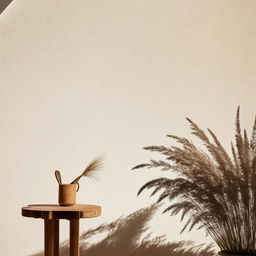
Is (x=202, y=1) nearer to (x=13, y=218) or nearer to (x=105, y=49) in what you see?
(x=105, y=49)

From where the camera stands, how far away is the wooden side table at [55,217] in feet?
4.95

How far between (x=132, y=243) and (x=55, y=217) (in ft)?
1.78

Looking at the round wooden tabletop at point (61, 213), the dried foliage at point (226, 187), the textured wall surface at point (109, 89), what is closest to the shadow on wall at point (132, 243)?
the textured wall surface at point (109, 89)

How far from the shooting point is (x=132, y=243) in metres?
1.94

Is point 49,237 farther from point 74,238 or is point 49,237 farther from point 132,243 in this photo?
point 132,243

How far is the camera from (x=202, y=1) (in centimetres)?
207

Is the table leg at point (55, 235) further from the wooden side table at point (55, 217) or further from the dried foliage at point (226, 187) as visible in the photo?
the dried foliage at point (226, 187)

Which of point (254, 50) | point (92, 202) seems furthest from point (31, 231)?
point (254, 50)

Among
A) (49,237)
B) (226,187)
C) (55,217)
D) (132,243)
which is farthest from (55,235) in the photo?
(226,187)

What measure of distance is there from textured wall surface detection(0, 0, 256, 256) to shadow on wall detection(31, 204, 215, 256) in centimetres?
4

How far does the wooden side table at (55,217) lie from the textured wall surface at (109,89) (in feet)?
1.01

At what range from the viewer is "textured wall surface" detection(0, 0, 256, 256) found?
195 centimetres

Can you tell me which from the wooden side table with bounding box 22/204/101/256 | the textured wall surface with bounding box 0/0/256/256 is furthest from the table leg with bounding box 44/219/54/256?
the textured wall surface with bounding box 0/0/256/256

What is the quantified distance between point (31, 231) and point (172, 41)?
1061 millimetres
